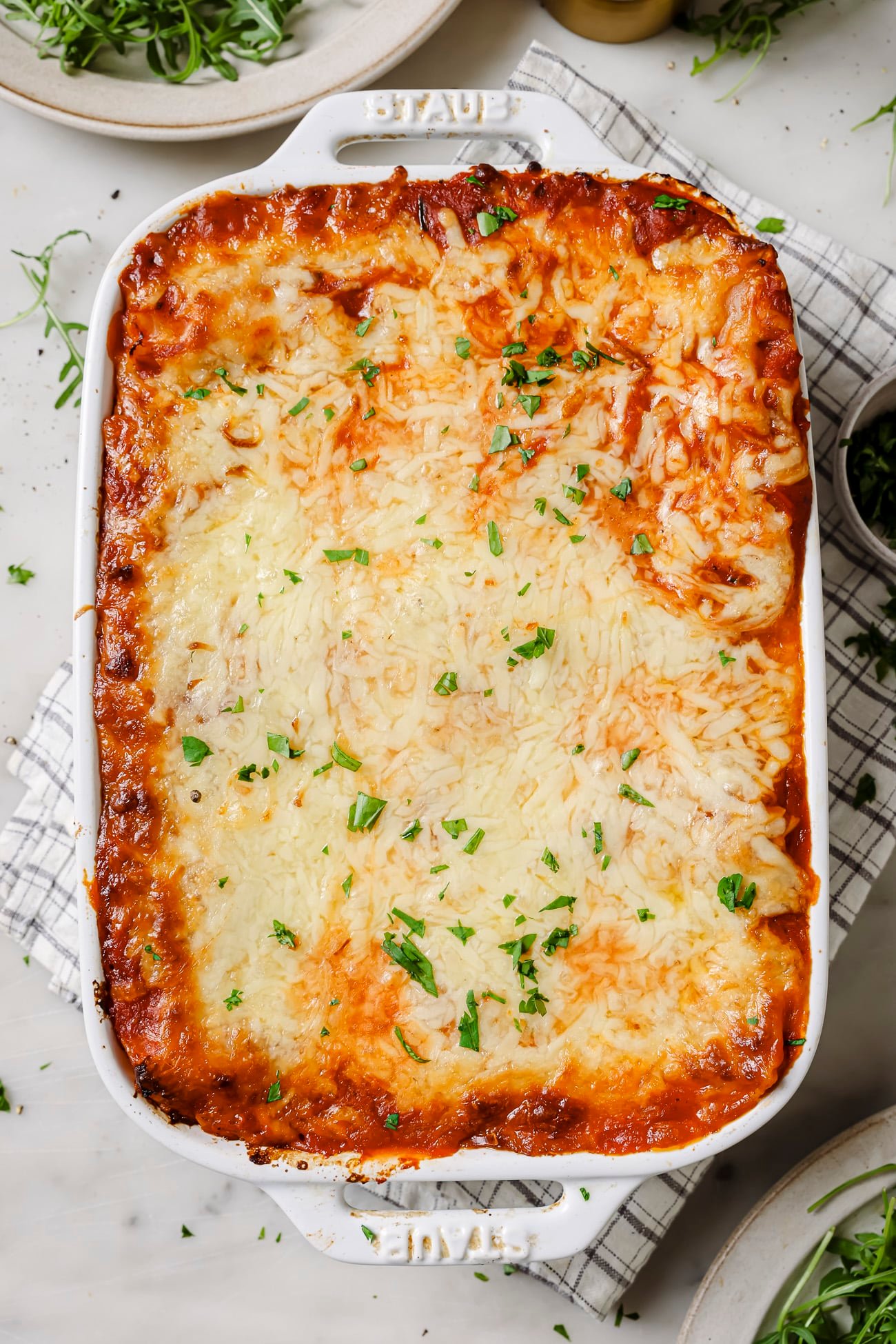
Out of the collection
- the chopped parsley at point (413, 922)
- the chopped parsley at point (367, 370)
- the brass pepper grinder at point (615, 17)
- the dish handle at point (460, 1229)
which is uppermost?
the brass pepper grinder at point (615, 17)

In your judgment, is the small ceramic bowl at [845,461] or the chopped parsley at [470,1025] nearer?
the chopped parsley at [470,1025]

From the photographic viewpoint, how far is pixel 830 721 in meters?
2.71

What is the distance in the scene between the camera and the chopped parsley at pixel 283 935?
7.20 ft

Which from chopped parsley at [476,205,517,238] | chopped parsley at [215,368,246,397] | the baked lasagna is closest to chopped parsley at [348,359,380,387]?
the baked lasagna

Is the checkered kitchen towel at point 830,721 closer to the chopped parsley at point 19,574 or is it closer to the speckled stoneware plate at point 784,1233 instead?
the speckled stoneware plate at point 784,1233

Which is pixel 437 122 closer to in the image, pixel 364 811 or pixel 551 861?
pixel 364 811

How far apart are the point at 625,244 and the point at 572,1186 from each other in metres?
1.98

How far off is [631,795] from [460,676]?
43 centimetres

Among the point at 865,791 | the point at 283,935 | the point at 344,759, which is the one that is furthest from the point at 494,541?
the point at 865,791

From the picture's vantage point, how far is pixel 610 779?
224cm

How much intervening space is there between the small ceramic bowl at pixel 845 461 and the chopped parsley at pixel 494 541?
906 mm

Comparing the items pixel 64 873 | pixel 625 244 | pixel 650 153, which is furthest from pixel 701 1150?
pixel 650 153

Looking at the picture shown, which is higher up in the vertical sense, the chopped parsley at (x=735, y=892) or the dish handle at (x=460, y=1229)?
the chopped parsley at (x=735, y=892)

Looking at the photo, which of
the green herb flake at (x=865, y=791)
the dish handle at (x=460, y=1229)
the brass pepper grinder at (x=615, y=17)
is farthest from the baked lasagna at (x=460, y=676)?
the brass pepper grinder at (x=615, y=17)
